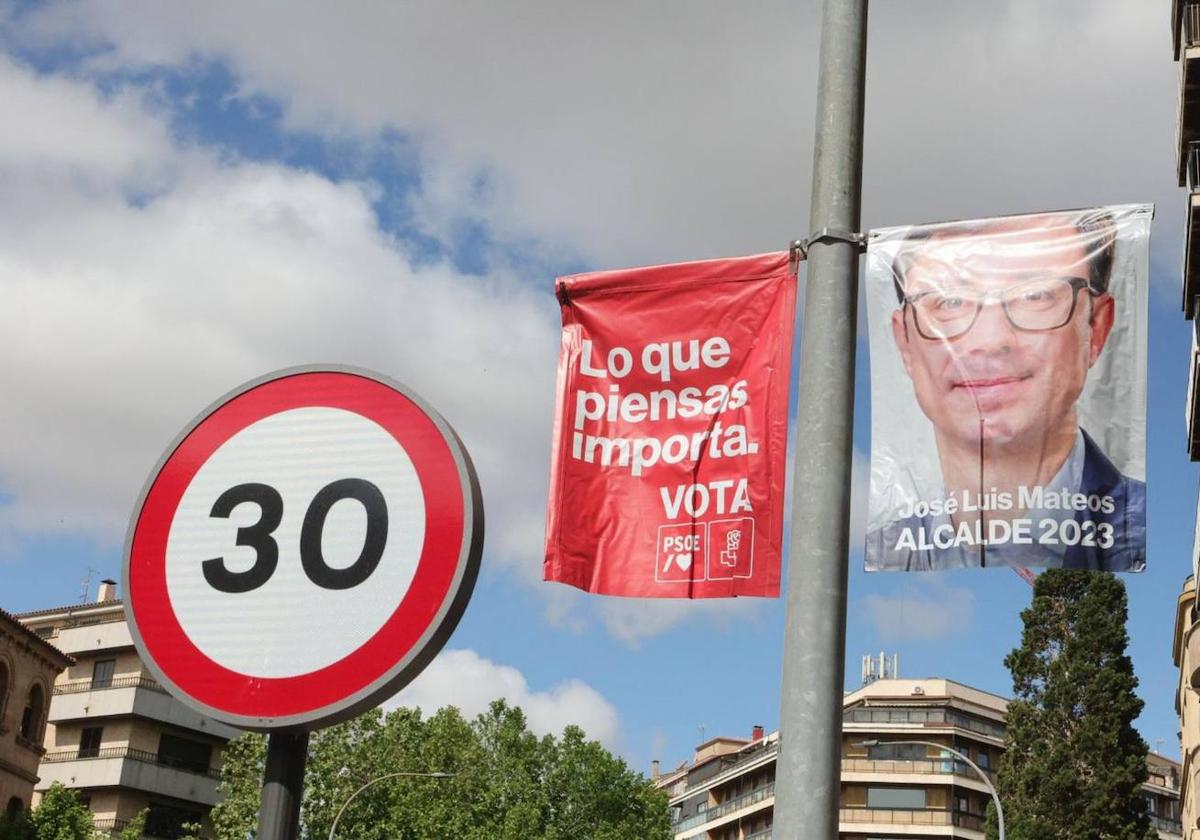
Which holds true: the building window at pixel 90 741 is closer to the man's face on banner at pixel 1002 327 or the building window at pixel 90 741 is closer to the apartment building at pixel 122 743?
the apartment building at pixel 122 743

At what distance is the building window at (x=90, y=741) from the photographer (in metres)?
61.9

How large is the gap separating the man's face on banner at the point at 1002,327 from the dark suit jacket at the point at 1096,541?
18 centimetres

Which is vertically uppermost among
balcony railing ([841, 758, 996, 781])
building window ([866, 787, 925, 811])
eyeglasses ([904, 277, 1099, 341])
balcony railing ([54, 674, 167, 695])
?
balcony railing ([841, 758, 996, 781])

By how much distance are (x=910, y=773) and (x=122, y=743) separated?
3965 centimetres

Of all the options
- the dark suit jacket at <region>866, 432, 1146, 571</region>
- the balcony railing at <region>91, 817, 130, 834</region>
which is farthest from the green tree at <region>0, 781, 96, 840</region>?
the dark suit jacket at <region>866, 432, 1146, 571</region>

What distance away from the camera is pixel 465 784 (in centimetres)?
5853

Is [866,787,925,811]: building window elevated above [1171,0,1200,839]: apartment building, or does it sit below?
below

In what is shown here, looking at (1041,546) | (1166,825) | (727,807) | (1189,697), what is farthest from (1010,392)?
(727,807)

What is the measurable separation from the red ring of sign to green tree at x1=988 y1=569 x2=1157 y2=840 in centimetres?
5108

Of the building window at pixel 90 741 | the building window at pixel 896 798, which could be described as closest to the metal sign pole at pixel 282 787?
the building window at pixel 90 741

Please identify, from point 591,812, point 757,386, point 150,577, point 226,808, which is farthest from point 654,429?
point 591,812

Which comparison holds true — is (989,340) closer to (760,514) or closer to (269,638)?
(760,514)

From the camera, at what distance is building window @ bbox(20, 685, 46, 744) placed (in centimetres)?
4528

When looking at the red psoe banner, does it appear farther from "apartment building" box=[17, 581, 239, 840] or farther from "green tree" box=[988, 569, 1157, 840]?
"apartment building" box=[17, 581, 239, 840]
